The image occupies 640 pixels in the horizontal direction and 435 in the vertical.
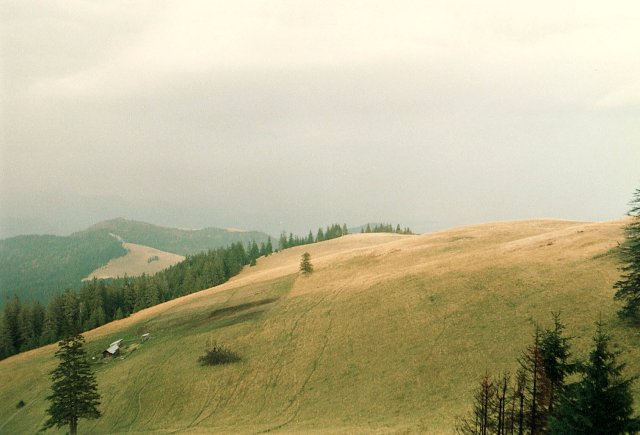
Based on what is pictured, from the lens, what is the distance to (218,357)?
54.7m

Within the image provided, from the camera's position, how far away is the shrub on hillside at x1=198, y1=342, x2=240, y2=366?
5409 centimetres

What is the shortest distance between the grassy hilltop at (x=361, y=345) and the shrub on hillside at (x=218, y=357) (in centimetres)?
121

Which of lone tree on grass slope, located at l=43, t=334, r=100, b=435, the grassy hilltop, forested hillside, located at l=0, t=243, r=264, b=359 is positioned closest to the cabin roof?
the grassy hilltop

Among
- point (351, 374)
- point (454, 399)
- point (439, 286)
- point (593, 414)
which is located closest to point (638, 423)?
point (593, 414)

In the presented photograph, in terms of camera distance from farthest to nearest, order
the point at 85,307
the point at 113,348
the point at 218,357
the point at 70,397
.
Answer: the point at 85,307, the point at 113,348, the point at 218,357, the point at 70,397

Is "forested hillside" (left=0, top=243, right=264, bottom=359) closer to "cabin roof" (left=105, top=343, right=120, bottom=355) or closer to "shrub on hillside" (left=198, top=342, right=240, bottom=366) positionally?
"cabin roof" (left=105, top=343, right=120, bottom=355)

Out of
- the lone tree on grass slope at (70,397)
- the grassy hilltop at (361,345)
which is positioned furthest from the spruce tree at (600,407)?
the lone tree on grass slope at (70,397)

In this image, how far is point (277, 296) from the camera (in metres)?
73.9

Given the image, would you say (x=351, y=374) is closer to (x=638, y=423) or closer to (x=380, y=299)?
(x=380, y=299)

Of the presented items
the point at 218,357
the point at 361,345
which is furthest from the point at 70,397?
the point at 361,345

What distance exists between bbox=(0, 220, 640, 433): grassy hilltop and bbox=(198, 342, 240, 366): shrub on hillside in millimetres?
1206

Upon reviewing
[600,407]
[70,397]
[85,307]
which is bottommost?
[70,397]

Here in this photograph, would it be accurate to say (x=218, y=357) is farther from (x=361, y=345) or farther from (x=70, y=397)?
(x=361, y=345)

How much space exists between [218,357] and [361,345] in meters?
20.6
